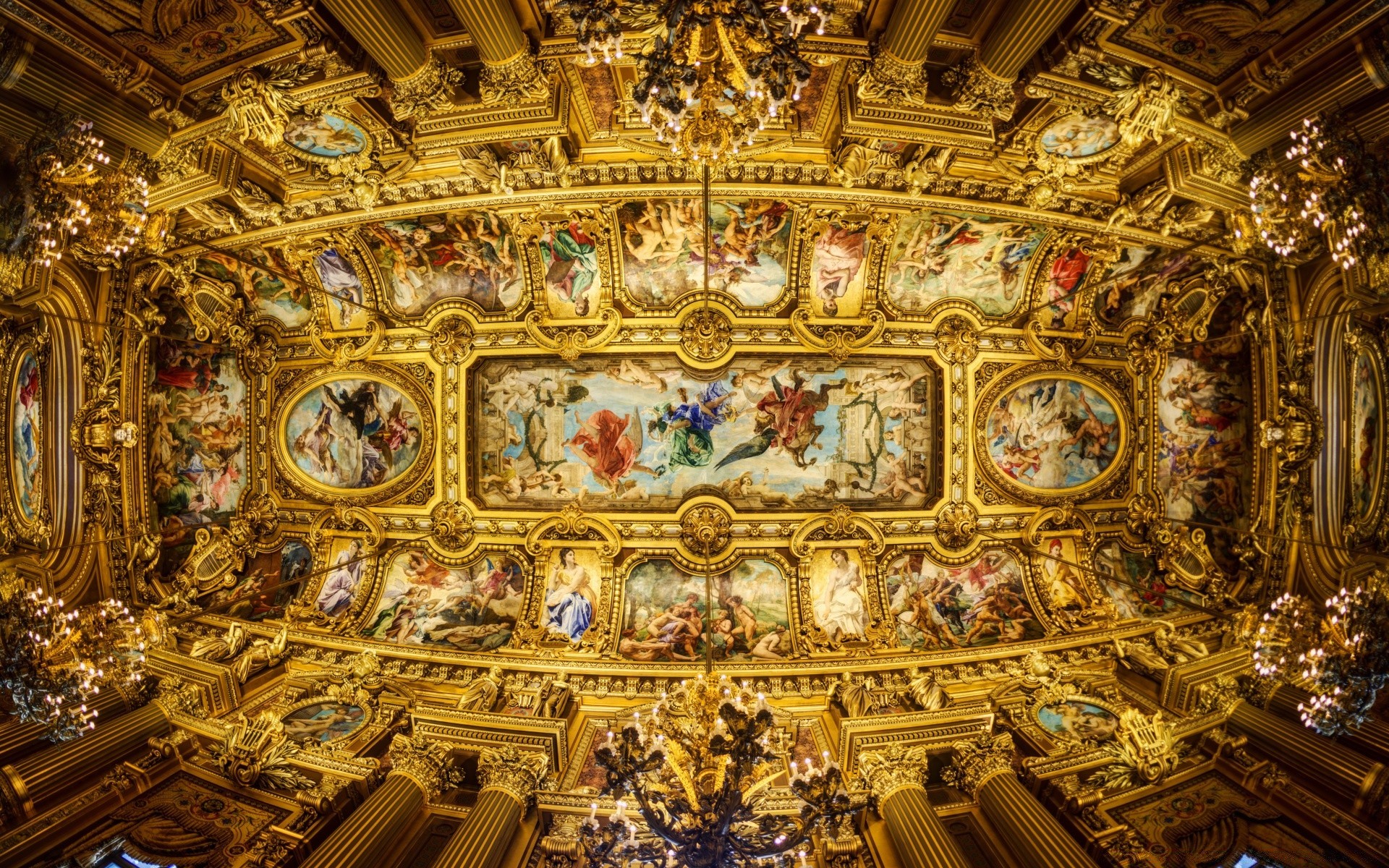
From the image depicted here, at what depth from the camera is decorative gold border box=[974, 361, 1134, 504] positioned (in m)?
12.3

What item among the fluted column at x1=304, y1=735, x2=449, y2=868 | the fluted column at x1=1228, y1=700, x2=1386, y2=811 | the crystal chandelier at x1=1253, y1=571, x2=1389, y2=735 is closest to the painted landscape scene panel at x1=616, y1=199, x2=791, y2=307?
the fluted column at x1=304, y1=735, x2=449, y2=868

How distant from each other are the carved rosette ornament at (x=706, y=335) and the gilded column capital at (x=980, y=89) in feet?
15.6

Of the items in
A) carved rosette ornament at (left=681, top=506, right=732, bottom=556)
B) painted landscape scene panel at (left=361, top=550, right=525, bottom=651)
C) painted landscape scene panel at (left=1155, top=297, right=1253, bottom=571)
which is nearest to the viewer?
painted landscape scene panel at (left=1155, top=297, right=1253, bottom=571)

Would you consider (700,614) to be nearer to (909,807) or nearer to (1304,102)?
(909,807)

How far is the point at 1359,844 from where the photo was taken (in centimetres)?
759

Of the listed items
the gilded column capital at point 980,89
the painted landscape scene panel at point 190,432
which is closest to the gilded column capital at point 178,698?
the painted landscape scene panel at point 190,432

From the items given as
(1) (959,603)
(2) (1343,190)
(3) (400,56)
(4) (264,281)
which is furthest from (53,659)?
(2) (1343,190)

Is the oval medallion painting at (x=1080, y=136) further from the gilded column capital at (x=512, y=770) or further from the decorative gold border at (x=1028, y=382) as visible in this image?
the gilded column capital at (x=512, y=770)

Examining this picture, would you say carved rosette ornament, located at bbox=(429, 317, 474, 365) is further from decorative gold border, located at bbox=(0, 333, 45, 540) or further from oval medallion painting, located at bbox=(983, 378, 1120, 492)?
oval medallion painting, located at bbox=(983, 378, 1120, 492)

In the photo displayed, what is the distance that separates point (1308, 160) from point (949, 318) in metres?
5.18

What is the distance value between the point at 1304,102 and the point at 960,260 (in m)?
4.45

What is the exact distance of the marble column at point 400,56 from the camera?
7949 millimetres

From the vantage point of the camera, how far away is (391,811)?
8.45 m

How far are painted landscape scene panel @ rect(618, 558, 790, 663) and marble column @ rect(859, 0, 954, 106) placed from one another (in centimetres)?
733
